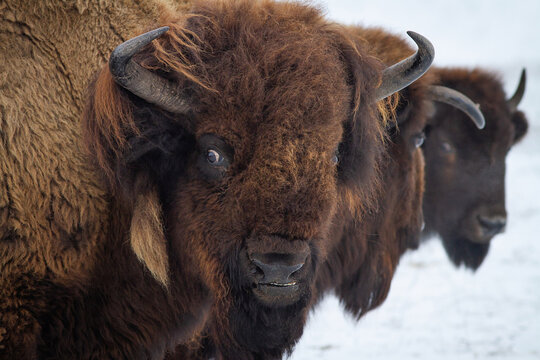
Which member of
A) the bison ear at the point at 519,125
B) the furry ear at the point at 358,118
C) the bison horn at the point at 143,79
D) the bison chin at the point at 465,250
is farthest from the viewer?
the bison ear at the point at 519,125

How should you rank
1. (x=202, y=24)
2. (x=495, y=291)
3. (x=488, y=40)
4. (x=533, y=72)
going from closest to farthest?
(x=202, y=24)
(x=495, y=291)
(x=533, y=72)
(x=488, y=40)

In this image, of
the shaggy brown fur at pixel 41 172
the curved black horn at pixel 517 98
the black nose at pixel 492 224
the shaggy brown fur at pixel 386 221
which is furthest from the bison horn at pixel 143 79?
the curved black horn at pixel 517 98

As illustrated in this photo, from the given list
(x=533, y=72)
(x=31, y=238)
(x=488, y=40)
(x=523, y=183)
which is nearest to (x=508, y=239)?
(x=523, y=183)

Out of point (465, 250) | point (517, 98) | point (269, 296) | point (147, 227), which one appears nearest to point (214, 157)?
point (147, 227)

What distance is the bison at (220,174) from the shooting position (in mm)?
2430

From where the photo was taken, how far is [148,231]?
106 inches

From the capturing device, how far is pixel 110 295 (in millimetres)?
2893

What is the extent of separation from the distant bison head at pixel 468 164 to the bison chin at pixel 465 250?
108 millimetres

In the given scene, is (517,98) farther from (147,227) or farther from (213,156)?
(147,227)

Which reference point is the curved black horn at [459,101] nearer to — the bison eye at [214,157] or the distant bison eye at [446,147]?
the distant bison eye at [446,147]

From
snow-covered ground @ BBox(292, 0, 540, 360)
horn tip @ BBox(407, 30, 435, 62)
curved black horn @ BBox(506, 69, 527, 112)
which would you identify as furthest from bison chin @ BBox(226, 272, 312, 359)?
curved black horn @ BBox(506, 69, 527, 112)

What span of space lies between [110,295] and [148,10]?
1561 mm

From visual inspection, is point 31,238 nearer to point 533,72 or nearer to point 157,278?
point 157,278

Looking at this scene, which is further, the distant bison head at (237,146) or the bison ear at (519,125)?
the bison ear at (519,125)
